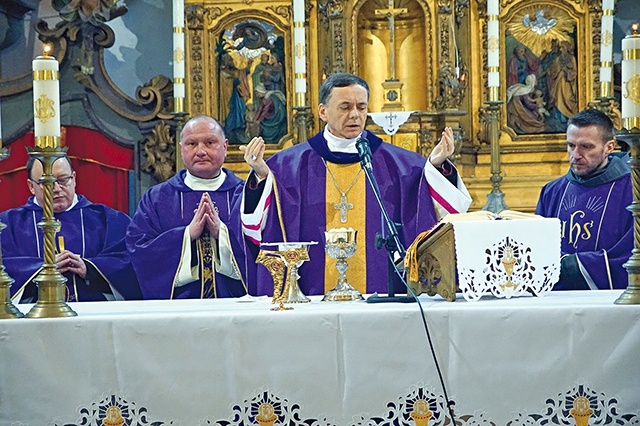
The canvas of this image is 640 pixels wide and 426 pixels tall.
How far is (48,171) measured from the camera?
407 cm

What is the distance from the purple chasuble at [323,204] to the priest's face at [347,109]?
24 centimetres

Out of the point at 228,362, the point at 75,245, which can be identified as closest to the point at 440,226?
the point at 228,362

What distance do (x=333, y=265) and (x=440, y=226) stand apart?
3.98 feet

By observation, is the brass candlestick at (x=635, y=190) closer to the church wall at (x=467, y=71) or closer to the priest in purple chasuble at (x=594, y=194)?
the priest in purple chasuble at (x=594, y=194)

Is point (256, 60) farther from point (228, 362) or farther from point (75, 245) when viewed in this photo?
point (228, 362)

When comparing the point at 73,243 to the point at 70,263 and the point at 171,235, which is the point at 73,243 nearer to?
the point at 70,263

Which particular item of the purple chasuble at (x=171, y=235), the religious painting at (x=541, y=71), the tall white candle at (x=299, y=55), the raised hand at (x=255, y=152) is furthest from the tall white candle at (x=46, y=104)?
the religious painting at (x=541, y=71)

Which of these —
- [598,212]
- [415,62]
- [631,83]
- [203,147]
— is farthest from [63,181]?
[631,83]

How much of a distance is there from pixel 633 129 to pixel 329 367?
139 centimetres

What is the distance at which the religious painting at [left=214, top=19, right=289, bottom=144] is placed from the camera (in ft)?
28.1

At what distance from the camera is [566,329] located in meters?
3.74

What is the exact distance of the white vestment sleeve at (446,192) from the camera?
16.3 ft

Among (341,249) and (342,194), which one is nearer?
(341,249)

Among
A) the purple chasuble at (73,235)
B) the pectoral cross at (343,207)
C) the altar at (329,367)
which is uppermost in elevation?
the pectoral cross at (343,207)
